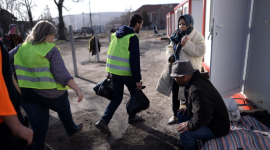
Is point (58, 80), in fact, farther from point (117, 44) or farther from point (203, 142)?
point (203, 142)

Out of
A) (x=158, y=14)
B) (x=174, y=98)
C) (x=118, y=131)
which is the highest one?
(x=158, y=14)

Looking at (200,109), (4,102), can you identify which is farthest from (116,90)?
(4,102)

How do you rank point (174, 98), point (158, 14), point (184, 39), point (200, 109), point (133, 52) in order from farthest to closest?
point (158, 14), point (174, 98), point (184, 39), point (133, 52), point (200, 109)

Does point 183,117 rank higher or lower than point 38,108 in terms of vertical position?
lower

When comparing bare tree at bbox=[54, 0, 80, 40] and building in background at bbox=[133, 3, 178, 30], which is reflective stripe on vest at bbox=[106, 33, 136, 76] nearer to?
bare tree at bbox=[54, 0, 80, 40]

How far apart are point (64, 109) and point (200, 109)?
1764mm

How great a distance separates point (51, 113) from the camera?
4277mm

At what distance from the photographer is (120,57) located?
3195 millimetres

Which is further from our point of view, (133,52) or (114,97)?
(114,97)

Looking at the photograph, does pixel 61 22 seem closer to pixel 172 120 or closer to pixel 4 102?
pixel 172 120

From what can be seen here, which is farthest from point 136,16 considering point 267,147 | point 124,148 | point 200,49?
point 267,147

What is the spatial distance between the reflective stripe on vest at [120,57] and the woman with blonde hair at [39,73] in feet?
2.77

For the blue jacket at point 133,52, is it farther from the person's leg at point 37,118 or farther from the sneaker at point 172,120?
the person's leg at point 37,118

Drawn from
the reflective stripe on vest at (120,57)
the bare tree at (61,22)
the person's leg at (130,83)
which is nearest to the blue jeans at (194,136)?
the person's leg at (130,83)
